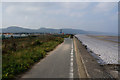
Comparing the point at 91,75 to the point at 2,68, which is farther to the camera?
the point at 2,68

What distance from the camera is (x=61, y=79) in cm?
433

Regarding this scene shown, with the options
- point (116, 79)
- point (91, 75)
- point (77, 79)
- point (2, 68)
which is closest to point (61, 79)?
point (77, 79)

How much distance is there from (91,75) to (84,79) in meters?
0.31

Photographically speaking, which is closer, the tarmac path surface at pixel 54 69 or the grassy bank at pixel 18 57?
the tarmac path surface at pixel 54 69

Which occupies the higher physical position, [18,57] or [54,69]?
[18,57]

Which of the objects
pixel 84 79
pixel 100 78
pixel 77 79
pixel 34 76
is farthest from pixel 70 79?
pixel 34 76

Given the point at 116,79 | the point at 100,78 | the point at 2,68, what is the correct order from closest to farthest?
the point at 100,78 → the point at 116,79 → the point at 2,68

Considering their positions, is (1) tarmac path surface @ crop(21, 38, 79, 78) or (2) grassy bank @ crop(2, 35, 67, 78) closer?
(1) tarmac path surface @ crop(21, 38, 79, 78)

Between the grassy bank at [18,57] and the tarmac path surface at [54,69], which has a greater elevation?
the grassy bank at [18,57]

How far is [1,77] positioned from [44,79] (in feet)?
5.87

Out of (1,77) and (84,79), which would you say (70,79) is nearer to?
(84,79)

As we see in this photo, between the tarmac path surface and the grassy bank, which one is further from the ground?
the grassy bank

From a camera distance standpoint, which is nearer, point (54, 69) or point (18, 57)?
point (54, 69)

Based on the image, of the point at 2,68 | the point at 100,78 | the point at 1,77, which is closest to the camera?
the point at 100,78
